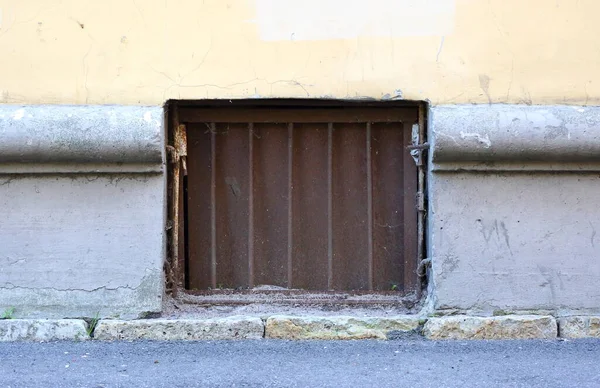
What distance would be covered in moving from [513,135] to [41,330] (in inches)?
109

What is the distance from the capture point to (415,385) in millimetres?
4062

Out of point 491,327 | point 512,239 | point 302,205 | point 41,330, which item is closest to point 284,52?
point 302,205

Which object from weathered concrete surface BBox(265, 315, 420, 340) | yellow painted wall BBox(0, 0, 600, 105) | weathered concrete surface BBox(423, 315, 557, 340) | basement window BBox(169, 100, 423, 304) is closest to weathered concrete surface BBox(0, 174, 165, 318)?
basement window BBox(169, 100, 423, 304)

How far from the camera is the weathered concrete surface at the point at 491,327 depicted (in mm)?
4922

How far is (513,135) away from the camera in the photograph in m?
4.85

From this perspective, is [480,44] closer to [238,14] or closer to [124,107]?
[238,14]

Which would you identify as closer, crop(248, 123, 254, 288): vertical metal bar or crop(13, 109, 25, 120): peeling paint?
crop(13, 109, 25, 120): peeling paint

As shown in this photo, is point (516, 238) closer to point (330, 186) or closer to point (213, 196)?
point (330, 186)

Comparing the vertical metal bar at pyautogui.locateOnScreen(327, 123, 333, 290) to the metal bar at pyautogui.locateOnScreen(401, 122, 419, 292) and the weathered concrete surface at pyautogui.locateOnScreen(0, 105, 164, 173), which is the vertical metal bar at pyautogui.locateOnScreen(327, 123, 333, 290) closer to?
the metal bar at pyautogui.locateOnScreen(401, 122, 419, 292)

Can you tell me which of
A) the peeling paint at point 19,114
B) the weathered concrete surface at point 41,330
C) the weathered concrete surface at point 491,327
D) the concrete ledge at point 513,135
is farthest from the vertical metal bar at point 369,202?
the peeling paint at point 19,114

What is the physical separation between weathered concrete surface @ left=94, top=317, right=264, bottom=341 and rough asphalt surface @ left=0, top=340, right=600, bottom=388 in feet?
0.27

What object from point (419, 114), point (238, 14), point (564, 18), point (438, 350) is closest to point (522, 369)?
point (438, 350)

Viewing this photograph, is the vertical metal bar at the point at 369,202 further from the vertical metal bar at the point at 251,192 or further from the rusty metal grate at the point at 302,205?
the vertical metal bar at the point at 251,192

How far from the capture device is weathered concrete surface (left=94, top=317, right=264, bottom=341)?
4891 millimetres
